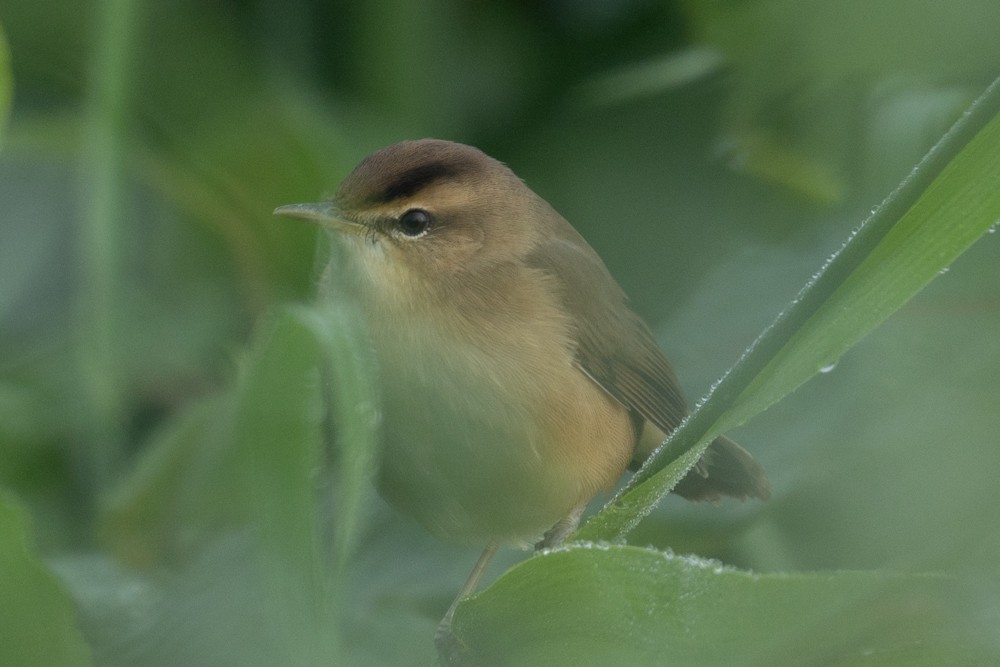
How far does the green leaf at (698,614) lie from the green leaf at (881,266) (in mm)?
153

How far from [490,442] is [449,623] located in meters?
0.24

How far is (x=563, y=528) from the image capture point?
1.88 m

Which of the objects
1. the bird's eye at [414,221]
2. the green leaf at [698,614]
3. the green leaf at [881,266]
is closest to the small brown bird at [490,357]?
the bird's eye at [414,221]

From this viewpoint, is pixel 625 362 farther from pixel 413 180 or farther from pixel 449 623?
pixel 449 623

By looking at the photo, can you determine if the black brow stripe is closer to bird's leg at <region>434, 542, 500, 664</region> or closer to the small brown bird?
the small brown bird

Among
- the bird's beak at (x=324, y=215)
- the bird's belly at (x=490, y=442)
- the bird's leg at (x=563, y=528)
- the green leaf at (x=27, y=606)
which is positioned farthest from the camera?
the bird's leg at (x=563, y=528)

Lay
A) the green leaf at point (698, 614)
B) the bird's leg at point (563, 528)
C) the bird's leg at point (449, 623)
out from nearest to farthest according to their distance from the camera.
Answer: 1. the green leaf at point (698, 614)
2. the bird's leg at point (449, 623)
3. the bird's leg at point (563, 528)

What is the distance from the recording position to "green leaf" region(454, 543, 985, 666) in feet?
2.83

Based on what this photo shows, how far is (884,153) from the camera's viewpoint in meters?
1.97

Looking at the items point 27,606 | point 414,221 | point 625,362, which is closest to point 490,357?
point 414,221

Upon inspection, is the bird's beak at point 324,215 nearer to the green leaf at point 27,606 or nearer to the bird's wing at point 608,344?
the bird's wing at point 608,344

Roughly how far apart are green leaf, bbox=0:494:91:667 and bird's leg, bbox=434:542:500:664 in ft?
1.16

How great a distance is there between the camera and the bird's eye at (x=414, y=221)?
1.75 metres

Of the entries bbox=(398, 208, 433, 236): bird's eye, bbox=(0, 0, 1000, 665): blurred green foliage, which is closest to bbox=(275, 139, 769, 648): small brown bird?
bbox=(398, 208, 433, 236): bird's eye
